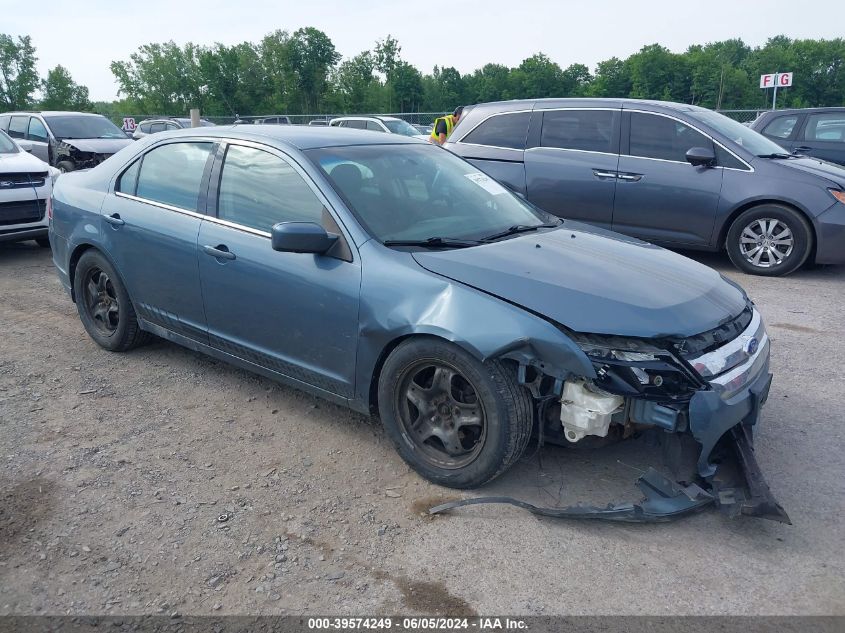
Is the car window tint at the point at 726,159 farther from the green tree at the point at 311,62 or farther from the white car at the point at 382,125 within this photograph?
the green tree at the point at 311,62

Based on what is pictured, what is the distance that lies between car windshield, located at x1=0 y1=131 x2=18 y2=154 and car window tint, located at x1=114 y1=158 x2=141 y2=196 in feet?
18.7

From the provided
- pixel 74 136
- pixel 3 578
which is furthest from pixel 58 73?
pixel 3 578

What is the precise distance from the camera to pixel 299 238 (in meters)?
3.46

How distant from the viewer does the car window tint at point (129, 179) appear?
4844 mm

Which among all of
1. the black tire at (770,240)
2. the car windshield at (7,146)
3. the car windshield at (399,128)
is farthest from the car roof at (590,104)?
the car windshield at (399,128)

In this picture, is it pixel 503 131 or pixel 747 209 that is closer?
pixel 747 209

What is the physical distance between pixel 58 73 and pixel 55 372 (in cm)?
5941

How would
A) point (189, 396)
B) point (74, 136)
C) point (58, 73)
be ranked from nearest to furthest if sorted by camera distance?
1. point (189, 396)
2. point (74, 136)
3. point (58, 73)

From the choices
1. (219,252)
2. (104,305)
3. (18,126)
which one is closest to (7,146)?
(104,305)

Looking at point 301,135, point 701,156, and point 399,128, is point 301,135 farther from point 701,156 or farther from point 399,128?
point 399,128

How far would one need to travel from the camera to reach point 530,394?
3.12 m

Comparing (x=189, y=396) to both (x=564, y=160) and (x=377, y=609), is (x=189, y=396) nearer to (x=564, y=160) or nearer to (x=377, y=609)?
(x=377, y=609)

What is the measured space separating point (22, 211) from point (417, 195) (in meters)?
6.65

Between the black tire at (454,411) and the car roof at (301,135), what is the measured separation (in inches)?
58.2
